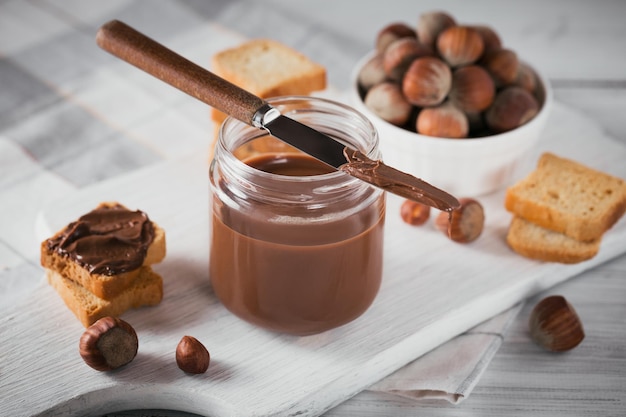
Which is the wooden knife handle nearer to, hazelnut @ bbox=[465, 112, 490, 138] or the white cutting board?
the white cutting board

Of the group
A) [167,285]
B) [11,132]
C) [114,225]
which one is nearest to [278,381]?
[167,285]

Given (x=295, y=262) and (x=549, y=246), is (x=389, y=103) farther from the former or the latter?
(x=295, y=262)

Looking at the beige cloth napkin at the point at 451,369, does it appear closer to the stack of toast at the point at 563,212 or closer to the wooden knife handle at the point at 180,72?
the stack of toast at the point at 563,212

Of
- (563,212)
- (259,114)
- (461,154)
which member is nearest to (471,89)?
(461,154)

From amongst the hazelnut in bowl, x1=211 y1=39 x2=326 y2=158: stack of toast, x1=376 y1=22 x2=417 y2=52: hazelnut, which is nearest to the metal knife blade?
the hazelnut in bowl

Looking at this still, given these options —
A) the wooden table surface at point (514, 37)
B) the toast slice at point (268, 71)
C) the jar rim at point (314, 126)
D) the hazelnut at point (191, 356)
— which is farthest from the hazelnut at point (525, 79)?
the hazelnut at point (191, 356)

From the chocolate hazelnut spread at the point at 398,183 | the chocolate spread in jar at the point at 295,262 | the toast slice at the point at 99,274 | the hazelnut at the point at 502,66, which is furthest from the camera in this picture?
the hazelnut at the point at 502,66
